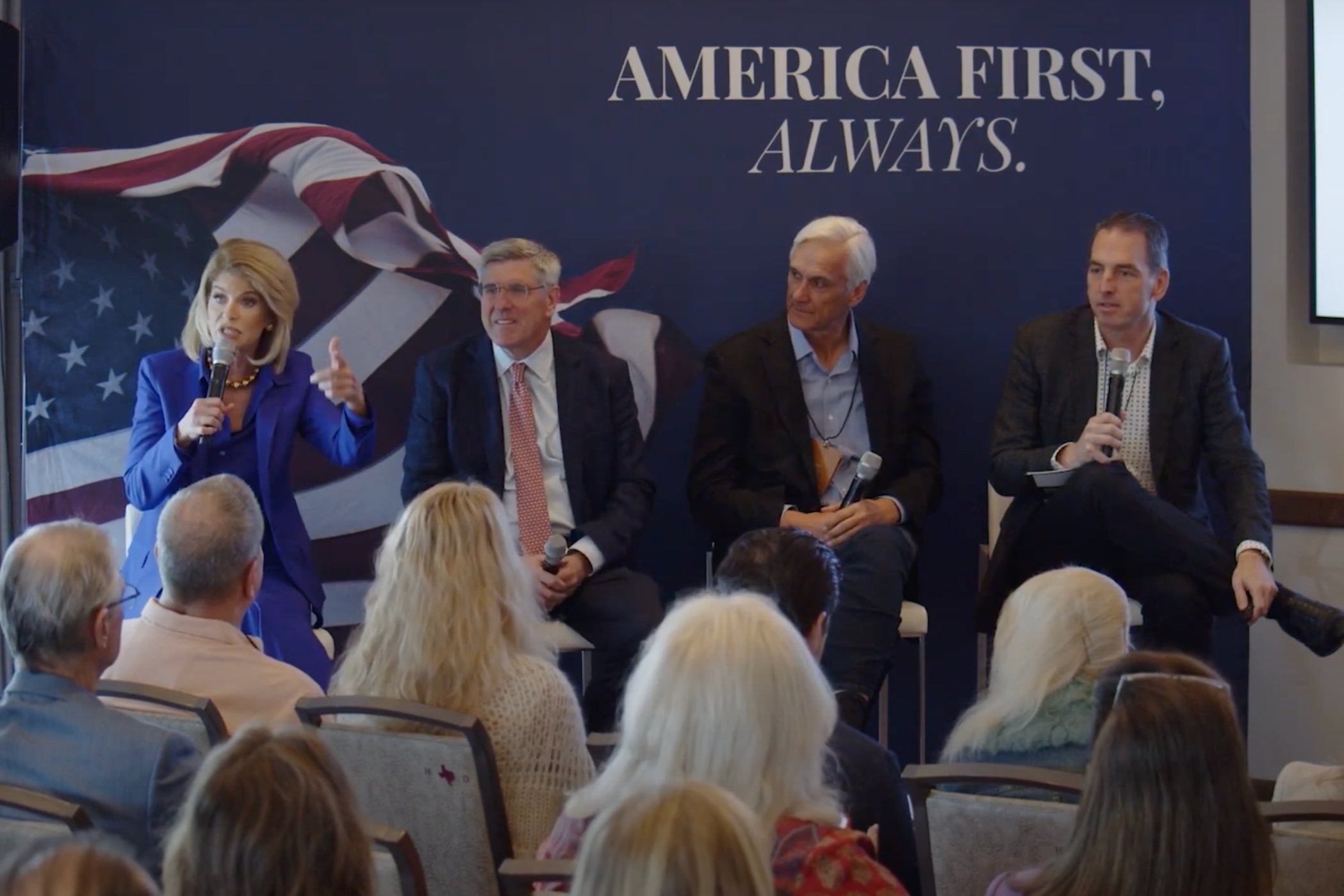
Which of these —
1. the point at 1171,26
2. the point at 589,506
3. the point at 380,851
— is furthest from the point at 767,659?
the point at 1171,26

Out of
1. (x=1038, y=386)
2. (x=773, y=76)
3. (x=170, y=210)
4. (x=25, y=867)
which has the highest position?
(x=773, y=76)

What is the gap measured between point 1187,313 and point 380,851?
3.47 meters

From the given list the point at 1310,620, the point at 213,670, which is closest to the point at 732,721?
the point at 213,670

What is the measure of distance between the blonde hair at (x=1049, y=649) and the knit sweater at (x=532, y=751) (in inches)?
25.3

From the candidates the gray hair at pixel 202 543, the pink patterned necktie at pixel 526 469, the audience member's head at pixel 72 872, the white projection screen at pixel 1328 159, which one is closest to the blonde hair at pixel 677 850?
the audience member's head at pixel 72 872

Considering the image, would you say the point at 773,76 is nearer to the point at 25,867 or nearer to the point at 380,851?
the point at 380,851

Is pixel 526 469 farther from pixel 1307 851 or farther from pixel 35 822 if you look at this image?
pixel 1307 851

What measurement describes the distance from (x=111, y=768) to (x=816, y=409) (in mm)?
2709

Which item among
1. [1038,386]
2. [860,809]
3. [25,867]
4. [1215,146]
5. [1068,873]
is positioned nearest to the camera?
[25,867]

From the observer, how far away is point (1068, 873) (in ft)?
5.59

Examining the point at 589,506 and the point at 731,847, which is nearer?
the point at 731,847

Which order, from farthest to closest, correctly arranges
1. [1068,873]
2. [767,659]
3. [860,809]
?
[860,809] → [767,659] → [1068,873]

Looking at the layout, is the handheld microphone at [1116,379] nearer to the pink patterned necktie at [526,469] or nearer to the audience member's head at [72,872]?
the pink patterned necktie at [526,469]

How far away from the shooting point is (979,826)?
6.95 feet
